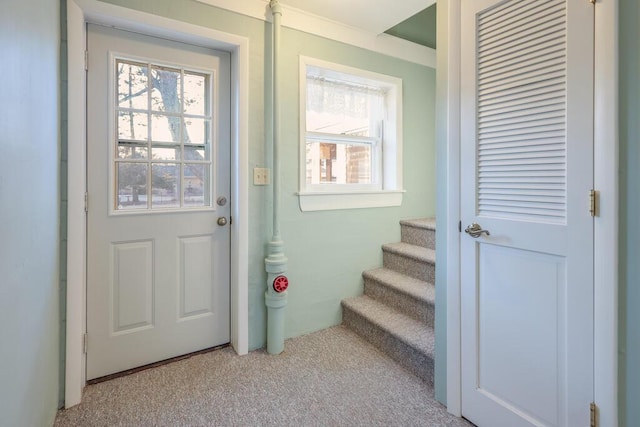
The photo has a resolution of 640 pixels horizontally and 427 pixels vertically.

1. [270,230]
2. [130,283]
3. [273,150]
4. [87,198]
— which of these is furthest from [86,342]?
[273,150]

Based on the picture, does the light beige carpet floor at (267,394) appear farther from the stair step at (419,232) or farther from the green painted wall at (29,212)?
the stair step at (419,232)

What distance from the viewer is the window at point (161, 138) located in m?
1.89

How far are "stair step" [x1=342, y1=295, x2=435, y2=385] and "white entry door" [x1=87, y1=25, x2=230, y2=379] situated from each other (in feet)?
3.14

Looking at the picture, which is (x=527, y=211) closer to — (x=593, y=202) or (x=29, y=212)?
(x=593, y=202)

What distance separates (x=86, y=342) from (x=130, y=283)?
1.21ft

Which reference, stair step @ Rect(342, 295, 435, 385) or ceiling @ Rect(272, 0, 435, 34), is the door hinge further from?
ceiling @ Rect(272, 0, 435, 34)

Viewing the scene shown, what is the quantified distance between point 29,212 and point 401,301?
2.11m

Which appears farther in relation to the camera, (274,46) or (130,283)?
(274,46)

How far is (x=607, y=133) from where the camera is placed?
1.08m

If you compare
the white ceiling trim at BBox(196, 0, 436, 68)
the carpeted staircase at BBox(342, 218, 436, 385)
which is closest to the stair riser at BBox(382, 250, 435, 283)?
the carpeted staircase at BBox(342, 218, 436, 385)

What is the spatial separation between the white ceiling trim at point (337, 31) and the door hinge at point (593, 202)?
79.4 inches

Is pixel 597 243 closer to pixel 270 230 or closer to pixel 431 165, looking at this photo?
pixel 270 230

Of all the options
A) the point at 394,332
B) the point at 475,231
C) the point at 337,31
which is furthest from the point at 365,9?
the point at 394,332

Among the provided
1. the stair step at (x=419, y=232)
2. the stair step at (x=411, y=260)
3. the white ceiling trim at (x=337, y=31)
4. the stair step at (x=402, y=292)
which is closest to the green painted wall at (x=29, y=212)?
the white ceiling trim at (x=337, y=31)
